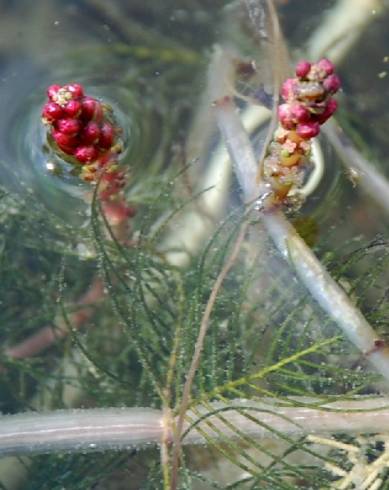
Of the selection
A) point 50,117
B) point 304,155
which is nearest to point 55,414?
point 50,117

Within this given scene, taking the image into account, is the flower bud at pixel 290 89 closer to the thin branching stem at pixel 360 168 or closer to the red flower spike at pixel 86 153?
the red flower spike at pixel 86 153

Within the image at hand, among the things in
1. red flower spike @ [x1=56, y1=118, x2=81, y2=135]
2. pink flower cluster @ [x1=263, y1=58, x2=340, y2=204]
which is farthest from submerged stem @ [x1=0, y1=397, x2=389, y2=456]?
red flower spike @ [x1=56, y1=118, x2=81, y2=135]

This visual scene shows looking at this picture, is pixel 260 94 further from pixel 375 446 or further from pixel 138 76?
pixel 375 446

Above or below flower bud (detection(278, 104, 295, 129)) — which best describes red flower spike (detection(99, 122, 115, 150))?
above

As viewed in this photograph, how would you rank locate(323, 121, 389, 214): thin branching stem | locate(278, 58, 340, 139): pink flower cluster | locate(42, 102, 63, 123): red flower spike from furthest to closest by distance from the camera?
locate(323, 121, 389, 214): thin branching stem
locate(42, 102, 63, 123): red flower spike
locate(278, 58, 340, 139): pink flower cluster

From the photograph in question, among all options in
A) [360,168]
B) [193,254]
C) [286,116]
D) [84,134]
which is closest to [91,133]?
[84,134]

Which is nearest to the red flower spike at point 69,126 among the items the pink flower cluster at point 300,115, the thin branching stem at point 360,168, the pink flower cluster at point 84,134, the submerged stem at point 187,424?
the pink flower cluster at point 84,134

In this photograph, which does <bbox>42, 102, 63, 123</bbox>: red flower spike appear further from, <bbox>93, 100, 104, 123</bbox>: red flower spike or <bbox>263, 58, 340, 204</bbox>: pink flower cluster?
<bbox>263, 58, 340, 204</bbox>: pink flower cluster

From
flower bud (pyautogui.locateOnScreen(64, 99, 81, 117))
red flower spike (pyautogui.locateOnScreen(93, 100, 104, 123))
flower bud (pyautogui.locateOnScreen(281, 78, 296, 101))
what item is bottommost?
flower bud (pyautogui.locateOnScreen(281, 78, 296, 101))
